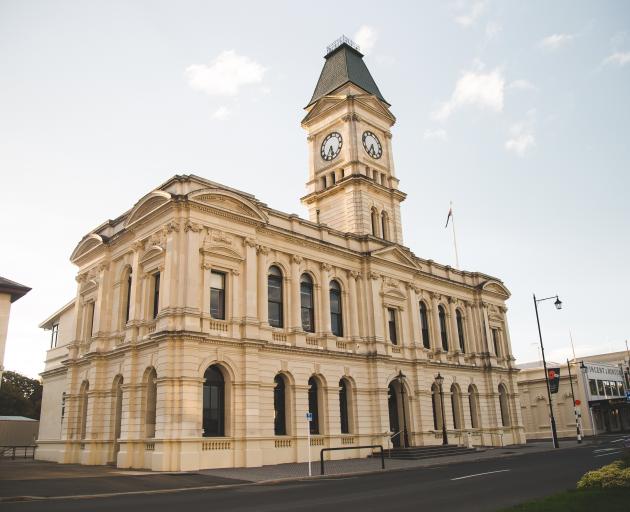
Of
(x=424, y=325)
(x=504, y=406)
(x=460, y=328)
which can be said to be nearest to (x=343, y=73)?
(x=424, y=325)

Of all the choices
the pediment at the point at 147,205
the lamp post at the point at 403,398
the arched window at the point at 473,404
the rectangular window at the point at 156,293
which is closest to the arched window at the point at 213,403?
the rectangular window at the point at 156,293

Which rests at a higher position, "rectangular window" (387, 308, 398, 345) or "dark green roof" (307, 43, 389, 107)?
"dark green roof" (307, 43, 389, 107)

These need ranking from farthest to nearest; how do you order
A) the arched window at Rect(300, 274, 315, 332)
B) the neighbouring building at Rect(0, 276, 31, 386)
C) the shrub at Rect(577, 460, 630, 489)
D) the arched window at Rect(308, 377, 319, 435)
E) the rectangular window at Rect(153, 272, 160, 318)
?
the arched window at Rect(300, 274, 315, 332) < the arched window at Rect(308, 377, 319, 435) < the rectangular window at Rect(153, 272, 160, 318) < the neighbouring building at Rect(0, 276, 31, 386) < the shrub at Rect(577, 460, 630, 489)

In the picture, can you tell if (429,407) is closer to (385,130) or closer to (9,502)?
(385,130)

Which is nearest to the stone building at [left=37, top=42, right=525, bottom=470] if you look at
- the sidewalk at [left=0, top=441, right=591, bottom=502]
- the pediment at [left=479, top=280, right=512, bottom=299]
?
the sidewalk at [left=0, top=441, right=591, bottom=502]

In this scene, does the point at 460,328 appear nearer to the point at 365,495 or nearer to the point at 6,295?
the point at 365,495

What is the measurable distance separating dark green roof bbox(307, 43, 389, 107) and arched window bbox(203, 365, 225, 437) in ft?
84.1

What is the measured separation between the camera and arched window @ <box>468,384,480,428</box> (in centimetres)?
4456

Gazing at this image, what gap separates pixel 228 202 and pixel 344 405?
1435 cm

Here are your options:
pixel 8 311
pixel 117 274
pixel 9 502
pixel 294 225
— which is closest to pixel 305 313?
pixel 294 225

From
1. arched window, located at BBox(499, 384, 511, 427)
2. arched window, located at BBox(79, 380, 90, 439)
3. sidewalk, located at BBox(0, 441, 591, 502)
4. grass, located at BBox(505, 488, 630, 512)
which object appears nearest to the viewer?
grass, located at BBox(505, 488, 630, 512)

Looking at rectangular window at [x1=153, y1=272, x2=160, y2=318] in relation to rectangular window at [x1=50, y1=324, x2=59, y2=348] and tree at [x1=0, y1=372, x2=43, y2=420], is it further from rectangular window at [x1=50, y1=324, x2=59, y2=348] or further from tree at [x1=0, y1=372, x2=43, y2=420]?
tree at [x1=0, y1=372, x2=43, y2=420]

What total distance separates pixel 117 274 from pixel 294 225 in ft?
35.5

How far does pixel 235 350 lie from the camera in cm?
2881
